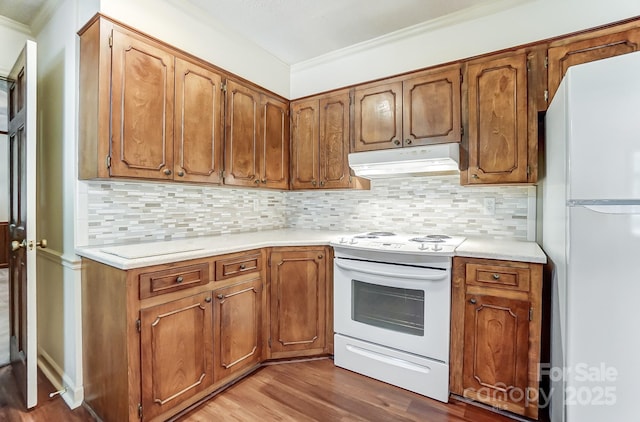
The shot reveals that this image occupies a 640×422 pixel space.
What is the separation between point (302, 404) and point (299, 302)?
668mm

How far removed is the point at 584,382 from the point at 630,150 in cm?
94

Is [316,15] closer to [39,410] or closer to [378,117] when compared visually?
[378,117]

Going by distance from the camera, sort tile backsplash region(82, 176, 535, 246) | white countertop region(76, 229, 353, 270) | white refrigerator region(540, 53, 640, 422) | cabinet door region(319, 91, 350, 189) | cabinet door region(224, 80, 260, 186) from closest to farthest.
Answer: white refrigerator region(540, 53, 640, 422), white countertop region(76, 229, 353, 270), tile backsplash region(82, 176, 535, 246), cabinet door region(224, 80, 260, 186), cabinet door region(319, 91, 350, 189)

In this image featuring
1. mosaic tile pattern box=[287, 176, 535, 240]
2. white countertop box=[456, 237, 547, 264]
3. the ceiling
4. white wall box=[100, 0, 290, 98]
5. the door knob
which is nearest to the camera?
white countertop box=[456, 237, 547, 264]

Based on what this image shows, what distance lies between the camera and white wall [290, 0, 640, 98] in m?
1.88

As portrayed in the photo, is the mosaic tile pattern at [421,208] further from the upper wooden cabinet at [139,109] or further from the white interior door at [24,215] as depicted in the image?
the white interior door at [24,215]

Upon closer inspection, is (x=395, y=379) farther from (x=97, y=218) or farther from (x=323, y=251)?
(x=97, y=218)

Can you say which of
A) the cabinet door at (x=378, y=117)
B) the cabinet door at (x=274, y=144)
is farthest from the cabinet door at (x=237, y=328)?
the cabinet door at (x=378, y=117)

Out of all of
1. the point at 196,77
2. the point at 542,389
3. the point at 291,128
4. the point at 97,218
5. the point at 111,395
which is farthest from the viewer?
the point at 291,128

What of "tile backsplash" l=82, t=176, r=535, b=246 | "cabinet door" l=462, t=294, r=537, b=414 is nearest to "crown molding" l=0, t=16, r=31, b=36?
"tile backsplash" l=82, t=176, r=535, b=246

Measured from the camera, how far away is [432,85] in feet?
7.29

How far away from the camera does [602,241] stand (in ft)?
3.89

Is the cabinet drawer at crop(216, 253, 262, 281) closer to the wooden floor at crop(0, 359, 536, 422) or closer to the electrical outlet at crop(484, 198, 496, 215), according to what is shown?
the wooden floor at crop(0, 359, 536, 422)

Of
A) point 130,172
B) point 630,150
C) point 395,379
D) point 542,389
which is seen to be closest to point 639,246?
point 630,150
